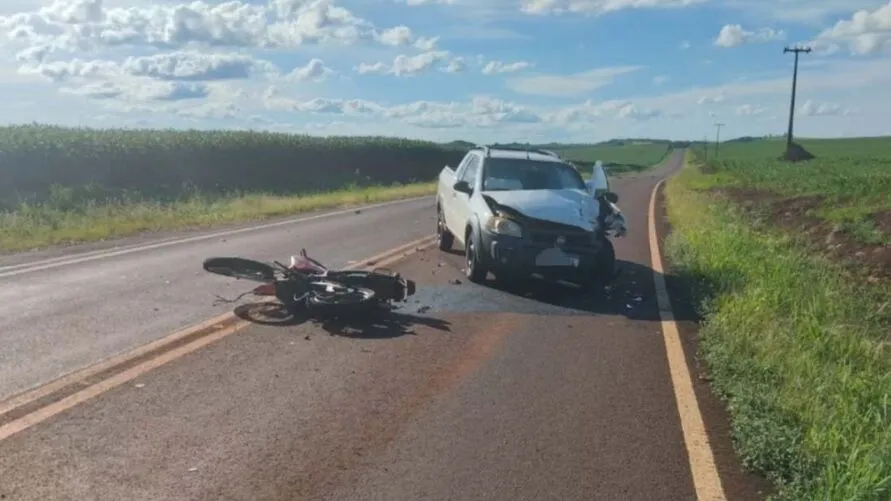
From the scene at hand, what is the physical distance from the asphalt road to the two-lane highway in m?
0.11

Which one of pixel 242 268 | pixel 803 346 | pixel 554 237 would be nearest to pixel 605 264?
pixel 554 237

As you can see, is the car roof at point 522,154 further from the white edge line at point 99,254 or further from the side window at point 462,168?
the white edge line at point 99,254

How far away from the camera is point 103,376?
7246mm

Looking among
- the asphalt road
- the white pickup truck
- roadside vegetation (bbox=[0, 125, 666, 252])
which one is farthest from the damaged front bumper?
roadside vegetation (bbox=[0, 125, 666, 252])

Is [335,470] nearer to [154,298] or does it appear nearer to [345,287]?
[345,287]

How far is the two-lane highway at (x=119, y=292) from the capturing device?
26.4ft

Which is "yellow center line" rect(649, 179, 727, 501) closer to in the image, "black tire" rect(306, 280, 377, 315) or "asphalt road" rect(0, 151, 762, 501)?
"asphalt road" rect(0, 151, 762, 501)

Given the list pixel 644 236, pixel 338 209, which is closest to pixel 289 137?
pixel 338 209

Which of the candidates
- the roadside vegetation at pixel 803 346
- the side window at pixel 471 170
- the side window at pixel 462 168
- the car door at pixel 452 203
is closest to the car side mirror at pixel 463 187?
the side window at pixel 471 170

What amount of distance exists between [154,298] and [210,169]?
122 ft

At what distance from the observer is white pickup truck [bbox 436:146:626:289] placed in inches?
490

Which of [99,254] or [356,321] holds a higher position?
[356,321]

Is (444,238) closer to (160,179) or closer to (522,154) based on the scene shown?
(522,154)

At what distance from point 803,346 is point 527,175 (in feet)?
19.8
